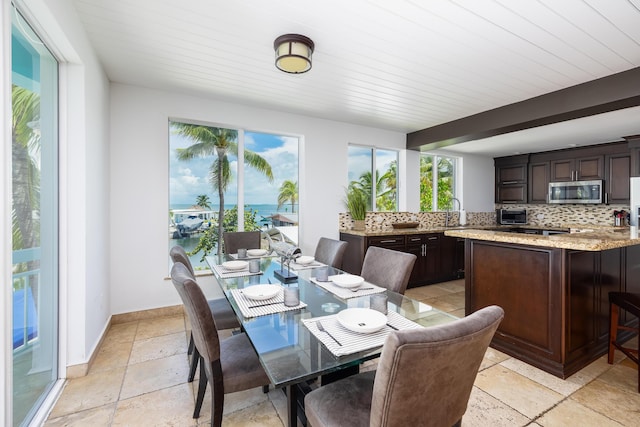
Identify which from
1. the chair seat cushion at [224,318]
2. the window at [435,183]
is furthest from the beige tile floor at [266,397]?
the window at [435,183]

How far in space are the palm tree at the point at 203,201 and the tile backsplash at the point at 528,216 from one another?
1.89 m

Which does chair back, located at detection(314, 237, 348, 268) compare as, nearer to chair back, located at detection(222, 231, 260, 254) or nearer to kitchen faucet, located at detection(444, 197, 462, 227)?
chair back, located at detection(222, 231, 260, 254)

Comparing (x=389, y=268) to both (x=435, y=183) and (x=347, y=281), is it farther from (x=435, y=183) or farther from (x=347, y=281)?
(x=435, y=183)

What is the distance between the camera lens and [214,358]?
1.35m

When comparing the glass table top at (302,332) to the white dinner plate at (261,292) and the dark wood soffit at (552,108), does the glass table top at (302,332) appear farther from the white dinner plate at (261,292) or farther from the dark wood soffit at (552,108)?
the dark wood soffit at (552,108)

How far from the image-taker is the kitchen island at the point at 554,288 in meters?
2.15

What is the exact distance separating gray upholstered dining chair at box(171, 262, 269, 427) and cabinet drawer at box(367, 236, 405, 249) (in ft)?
9.05

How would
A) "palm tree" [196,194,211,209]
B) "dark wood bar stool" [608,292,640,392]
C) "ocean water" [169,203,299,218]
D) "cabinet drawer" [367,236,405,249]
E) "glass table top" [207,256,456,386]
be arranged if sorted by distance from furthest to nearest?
"cabinet drawer" [367,236,405,249] → "ocean water" [169,203,299,218] → "palm tree" [196,194,211,209] → "dark wood bar stool" [608,292,640,392] → "glass table top" [207,256,456,386]

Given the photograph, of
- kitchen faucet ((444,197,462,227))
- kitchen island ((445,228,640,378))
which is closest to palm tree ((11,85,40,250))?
kitchen island ((445,228,640,378))

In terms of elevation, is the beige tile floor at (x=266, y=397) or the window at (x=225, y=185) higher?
the window at (x=225, y=185)

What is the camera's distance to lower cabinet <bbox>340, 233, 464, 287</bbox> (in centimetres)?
413

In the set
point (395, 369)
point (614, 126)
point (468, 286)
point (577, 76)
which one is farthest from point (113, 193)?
point (614, 126)

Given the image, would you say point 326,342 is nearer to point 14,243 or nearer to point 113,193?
point 14,243

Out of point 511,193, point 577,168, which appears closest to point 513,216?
point 511,193
